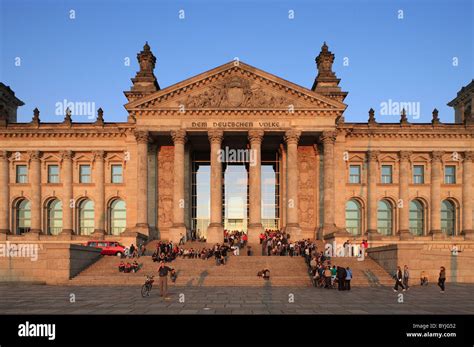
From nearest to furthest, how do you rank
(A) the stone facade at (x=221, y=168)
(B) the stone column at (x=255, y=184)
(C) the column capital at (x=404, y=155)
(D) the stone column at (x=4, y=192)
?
(B) the stone column at (x=255, y=184), (A) the stone facade at (x=221, y=168), (C) the column capital at (x=404, y=155), (D) the stone column at (x=4, y=192)

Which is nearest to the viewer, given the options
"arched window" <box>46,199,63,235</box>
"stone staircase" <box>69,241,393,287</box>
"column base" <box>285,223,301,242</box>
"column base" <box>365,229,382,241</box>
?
"stone staircase" <box>69,241,393,287</box>

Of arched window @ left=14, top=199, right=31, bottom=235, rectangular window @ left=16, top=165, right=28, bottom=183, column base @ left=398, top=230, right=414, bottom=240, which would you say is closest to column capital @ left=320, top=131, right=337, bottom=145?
column base @ left=398, top=230, right=414, bottom=240

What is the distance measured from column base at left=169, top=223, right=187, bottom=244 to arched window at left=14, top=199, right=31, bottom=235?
20453 mm

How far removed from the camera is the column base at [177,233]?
1962 inches

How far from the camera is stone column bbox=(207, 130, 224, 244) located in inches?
1964

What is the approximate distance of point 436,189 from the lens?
57.9m

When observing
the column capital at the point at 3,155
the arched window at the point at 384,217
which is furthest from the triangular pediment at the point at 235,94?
the column capital at the point at 3,155

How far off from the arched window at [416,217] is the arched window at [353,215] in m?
6.22

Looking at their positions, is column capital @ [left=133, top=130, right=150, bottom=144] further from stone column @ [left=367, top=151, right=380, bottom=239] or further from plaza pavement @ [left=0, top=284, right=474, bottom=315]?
stone column @ [left=367, top=151, right=380, bottom=239]

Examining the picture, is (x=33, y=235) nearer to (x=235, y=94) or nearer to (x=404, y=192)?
(x=235, y=94)

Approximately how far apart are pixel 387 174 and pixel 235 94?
824 inches

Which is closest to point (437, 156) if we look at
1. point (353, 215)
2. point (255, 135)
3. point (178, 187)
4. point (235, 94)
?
point (353, 215)

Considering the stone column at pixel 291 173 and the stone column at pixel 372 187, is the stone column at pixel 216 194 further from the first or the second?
the stone column at pixel 372 187
